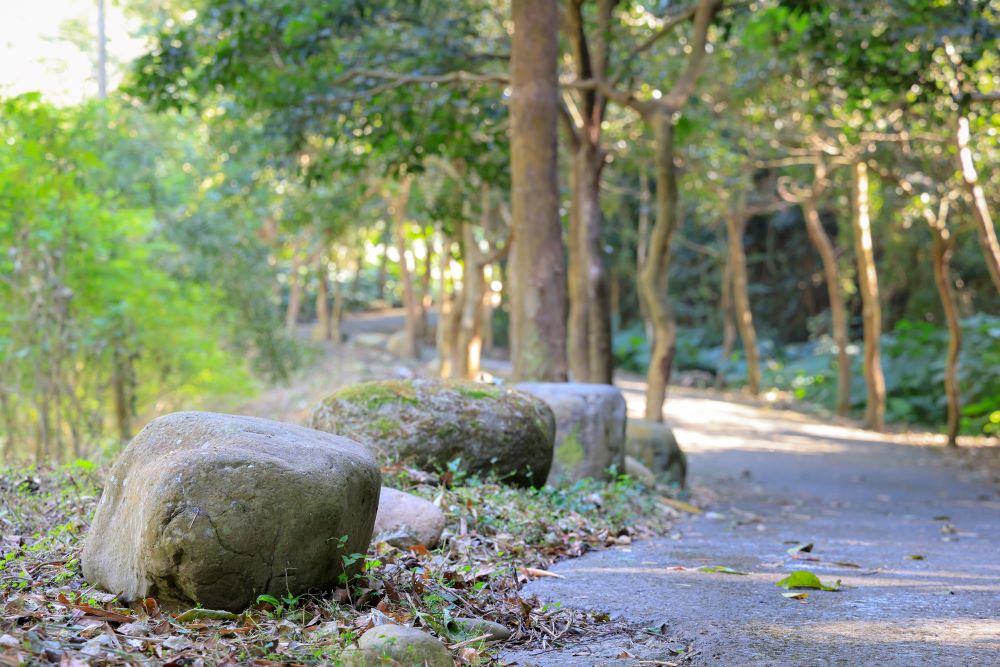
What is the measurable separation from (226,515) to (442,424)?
3125 mm

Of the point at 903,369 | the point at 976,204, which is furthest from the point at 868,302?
the point at 976,204

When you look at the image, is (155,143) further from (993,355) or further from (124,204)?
(993,355)

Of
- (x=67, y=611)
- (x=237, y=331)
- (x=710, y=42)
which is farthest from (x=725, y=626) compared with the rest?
(x=237, y=331)

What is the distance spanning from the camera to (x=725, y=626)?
13.6 ft

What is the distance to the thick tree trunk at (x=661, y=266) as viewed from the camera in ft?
39.2

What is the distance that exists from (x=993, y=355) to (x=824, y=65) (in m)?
9.79

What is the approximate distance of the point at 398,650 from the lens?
3400 millimetres

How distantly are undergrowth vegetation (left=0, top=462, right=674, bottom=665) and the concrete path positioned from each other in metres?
0.24

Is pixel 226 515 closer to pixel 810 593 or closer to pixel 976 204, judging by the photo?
pixel 810 593

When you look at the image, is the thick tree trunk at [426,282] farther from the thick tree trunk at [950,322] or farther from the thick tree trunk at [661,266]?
the thick tree trunk at [661,266]

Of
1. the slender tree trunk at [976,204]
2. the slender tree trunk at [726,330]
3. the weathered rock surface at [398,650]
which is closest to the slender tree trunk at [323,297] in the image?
the slender tree trunk at [726,330]

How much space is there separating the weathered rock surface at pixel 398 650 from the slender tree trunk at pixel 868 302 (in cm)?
1901

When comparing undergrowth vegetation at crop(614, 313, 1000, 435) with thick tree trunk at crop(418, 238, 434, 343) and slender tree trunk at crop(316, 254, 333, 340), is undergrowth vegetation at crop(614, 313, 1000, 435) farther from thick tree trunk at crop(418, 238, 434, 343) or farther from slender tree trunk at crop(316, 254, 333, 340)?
slender tree trunk at crop(316, 254, 333, 340)

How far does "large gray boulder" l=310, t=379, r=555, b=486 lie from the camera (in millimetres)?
6738
